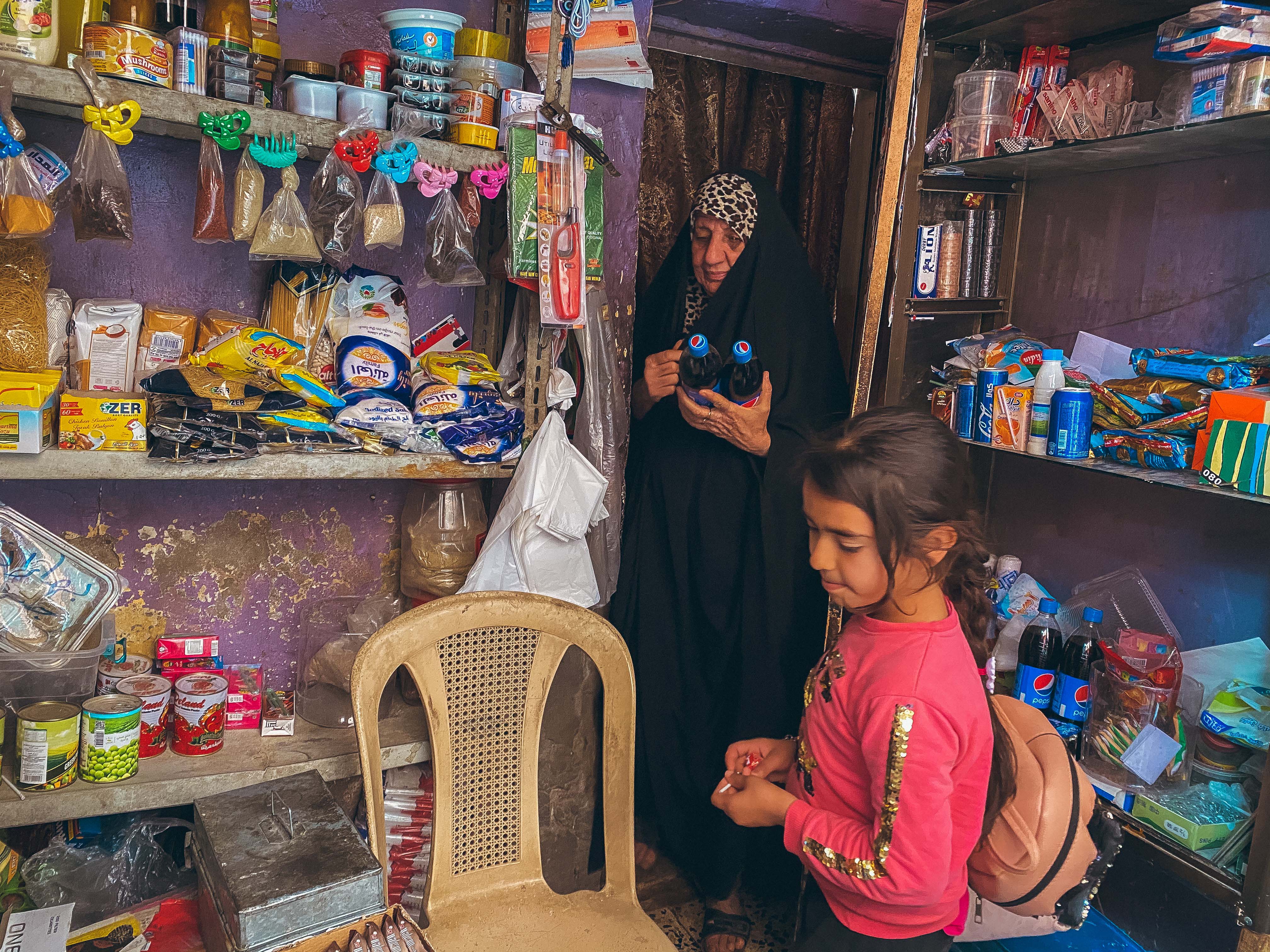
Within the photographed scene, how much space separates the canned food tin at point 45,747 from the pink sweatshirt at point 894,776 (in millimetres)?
1147

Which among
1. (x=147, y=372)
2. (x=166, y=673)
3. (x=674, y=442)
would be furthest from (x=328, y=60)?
(x=166, y=673)

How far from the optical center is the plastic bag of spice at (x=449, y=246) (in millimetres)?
1639

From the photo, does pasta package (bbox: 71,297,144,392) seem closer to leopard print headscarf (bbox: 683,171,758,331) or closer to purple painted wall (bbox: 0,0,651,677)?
purple painted wall (bbox: 0,0,651,677)

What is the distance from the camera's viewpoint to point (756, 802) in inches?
56.5

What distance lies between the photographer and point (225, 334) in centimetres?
156

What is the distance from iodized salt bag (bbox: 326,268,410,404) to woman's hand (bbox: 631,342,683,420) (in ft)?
1.98

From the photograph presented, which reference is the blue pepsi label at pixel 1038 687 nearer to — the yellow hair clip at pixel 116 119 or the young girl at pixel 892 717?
the young girl at pixel 892 717

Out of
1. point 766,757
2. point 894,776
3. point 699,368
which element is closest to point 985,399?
point 699,368

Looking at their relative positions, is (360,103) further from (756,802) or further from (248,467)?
(756,802)

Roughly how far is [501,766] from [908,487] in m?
0.85

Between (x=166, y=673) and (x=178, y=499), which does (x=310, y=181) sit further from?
(x=166, y=673)

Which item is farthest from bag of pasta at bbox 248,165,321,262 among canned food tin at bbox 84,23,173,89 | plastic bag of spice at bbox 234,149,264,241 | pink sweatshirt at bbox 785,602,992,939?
pink sweatshirt at bbox 785,602,992,939

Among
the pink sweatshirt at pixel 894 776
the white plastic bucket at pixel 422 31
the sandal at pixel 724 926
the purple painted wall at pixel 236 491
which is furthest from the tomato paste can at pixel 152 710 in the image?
the sandal at pixel 724 926

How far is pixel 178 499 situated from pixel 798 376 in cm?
137
